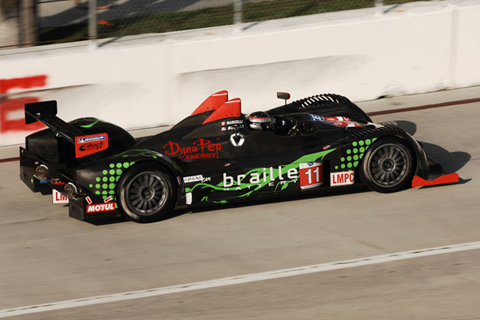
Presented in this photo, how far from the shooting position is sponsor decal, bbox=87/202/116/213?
29.0 ft

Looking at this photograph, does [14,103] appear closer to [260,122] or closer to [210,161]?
[210,161]

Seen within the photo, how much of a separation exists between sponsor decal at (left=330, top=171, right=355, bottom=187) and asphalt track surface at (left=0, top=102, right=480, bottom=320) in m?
0.24

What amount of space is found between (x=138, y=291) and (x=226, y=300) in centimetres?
82

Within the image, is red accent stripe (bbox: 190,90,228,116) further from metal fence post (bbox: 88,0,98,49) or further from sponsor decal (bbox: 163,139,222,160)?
metal fence post (bbox: 88,0,98,49)

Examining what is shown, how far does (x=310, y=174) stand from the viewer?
371 inches

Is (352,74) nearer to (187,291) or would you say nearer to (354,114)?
(354,114)

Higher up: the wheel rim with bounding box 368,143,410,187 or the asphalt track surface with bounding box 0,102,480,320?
the wheel rim with bounding box 368,143,410,187

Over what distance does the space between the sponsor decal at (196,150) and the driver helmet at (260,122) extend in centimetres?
50

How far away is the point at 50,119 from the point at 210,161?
1.83 metres

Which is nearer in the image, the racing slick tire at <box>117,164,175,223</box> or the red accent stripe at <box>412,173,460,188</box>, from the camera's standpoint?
the racing slick tire at <box>117,164,175,223</box>

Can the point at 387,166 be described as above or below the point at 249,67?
below

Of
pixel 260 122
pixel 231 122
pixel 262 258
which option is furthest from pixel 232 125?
pixel 262 258

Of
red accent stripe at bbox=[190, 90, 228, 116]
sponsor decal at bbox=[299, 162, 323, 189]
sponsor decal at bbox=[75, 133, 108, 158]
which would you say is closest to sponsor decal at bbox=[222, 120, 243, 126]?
red accent stripe at bbox=[190, 90, 228, 116]

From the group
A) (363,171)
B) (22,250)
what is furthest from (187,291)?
(363,171)
